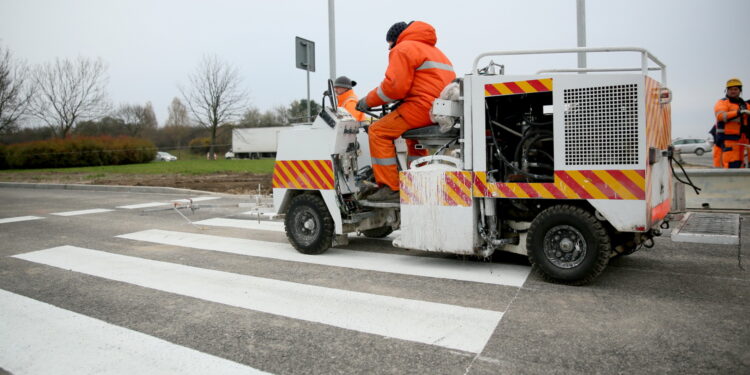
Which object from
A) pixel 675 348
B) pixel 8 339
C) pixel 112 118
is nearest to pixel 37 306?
pixel 8 339

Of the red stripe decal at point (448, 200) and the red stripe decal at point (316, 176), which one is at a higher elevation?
the red stripe decal at point (316, 176)

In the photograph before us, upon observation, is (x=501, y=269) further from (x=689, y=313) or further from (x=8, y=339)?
(x=8, y=339)

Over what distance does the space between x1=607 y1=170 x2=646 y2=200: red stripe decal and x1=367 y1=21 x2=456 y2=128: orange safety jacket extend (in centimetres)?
188

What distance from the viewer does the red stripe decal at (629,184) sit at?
411cm

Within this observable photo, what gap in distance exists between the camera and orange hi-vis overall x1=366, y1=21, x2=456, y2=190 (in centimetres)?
522

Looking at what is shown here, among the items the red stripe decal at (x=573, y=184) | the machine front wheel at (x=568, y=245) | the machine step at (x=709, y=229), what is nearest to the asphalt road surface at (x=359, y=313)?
the machine front wheel at (x=568, y=245)

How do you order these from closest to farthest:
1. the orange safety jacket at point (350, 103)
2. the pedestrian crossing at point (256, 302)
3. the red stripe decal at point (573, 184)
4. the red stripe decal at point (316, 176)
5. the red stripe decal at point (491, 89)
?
the pedestrian crossing at point (256, 302) < the red stripe decal at point (573, 184) < the red stripe decal at point (491, 89) < the red stripe decal at point (316, 176) < the orange safety jacket at point (350, 103)

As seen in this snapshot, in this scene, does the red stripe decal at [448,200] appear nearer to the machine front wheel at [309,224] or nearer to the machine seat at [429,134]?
the machine seat at [429,134]

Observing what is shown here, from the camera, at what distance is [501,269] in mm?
5113

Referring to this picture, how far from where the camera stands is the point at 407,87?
5254 millimetres

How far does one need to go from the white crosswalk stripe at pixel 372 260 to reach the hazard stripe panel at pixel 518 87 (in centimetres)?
164

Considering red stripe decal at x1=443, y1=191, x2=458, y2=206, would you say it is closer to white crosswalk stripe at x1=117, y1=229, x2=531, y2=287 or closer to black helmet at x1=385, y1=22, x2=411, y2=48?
white crosswalk stripe at x1=117, y1=229, x2=531, y2=287

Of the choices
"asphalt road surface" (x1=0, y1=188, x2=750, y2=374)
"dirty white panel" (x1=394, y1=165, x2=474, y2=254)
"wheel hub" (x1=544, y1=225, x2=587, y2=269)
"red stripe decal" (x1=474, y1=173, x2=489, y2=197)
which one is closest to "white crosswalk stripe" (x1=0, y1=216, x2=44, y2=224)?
Answer: "asphalt road surface" (x1=0, y1=188, x2=750, y2=374)

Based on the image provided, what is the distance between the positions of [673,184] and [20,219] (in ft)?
33.5
